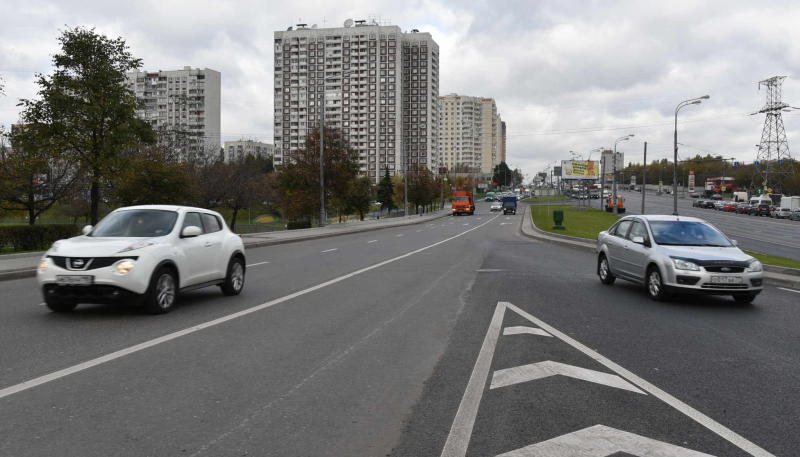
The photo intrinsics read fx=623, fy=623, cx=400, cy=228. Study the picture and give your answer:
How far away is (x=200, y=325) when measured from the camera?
816cm

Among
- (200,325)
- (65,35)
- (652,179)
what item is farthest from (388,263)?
(652,179)

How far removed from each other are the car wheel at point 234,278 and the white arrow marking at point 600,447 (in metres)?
7.84

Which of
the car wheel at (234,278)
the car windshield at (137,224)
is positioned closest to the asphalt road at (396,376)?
the car wheel at (234,278)

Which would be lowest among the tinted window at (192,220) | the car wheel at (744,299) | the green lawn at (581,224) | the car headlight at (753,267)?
the green lawn at (581,224)

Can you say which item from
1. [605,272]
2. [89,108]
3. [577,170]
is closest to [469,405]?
[605,272]

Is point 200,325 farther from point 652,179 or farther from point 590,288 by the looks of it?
point 652,179

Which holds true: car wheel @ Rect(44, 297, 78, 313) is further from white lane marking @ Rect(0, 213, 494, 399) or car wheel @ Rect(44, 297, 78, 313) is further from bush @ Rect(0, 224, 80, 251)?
bush @ Rect(0, 224, 80, 251)

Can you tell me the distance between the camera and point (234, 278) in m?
11.1

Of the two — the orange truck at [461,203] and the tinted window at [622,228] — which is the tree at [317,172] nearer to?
the tinted window at [622,228]

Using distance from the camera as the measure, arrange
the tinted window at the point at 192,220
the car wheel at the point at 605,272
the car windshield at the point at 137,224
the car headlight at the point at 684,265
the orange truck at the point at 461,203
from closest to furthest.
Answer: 1. the car windshield at the point at 137,224
2. the tinted window at the point at 192,220
3. the car headlight at the point at 684,265
4. the car wheel at the point at 605,272
5. the orange truck at the point at 461,203

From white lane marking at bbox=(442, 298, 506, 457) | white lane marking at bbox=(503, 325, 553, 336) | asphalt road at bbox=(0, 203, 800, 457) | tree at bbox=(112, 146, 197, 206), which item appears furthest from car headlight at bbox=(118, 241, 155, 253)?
tree at bbox=(112, 146, 197, 206)

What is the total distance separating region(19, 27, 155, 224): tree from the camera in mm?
22094

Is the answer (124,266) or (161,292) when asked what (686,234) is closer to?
(161,292)

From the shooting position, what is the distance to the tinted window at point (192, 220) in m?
10.0
